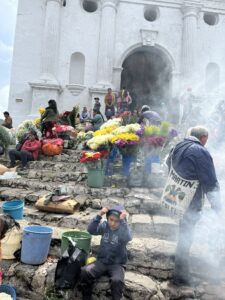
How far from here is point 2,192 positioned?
6766mm

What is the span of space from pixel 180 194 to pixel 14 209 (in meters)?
2.95

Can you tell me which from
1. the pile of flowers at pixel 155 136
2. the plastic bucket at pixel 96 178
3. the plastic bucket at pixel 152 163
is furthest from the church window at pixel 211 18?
the plastic bucket at pixel 96 178

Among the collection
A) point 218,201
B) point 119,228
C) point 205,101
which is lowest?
point 119,228

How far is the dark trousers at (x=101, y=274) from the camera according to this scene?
12.0ft

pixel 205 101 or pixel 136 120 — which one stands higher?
pixel 205 101

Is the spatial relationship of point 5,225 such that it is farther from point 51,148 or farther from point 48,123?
point 48,123

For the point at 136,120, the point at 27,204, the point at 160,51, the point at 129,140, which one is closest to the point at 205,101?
Result: the point at 160,51

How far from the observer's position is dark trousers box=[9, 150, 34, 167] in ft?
29.8

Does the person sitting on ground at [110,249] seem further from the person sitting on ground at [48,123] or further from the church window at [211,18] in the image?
the church window at [211,18]

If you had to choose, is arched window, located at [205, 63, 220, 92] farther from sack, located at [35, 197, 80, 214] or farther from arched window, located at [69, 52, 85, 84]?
sack, located at [35, 197, 80, 214]

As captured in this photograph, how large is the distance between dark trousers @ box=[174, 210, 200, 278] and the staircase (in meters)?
0.23

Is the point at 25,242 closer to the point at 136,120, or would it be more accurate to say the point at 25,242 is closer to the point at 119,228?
the point at 119,228

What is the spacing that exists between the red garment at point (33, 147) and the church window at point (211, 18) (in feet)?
48.5

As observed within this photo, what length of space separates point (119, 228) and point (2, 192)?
3.69 meters
